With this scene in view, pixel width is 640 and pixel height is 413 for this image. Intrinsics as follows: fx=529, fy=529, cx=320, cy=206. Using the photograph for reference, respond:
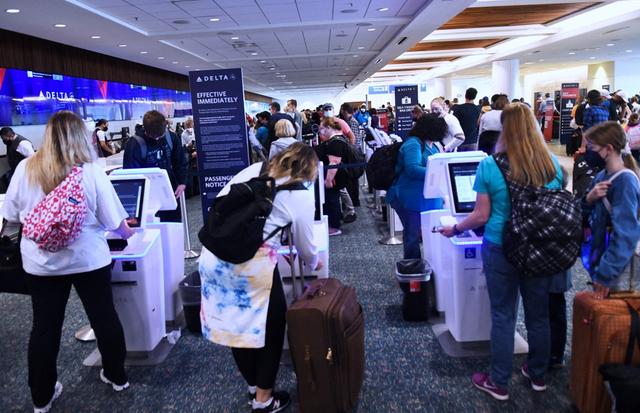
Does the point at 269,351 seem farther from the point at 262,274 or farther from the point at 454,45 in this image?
the point at 454,45

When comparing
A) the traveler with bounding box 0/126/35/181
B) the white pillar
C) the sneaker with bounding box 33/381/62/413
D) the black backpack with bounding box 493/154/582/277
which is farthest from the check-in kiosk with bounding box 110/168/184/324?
the white pillar

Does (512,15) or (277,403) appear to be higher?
(512,15)

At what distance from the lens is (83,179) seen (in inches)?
94.3

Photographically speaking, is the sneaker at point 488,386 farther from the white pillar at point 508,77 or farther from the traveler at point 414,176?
the white pillar at point 508,77

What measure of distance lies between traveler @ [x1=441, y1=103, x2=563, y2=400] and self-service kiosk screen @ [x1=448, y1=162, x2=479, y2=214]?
41cm

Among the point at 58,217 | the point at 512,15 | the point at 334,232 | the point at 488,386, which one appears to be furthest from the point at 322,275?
the point at 512,15

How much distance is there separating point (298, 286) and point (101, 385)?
1.21 m

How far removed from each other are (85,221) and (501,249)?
1.88 m

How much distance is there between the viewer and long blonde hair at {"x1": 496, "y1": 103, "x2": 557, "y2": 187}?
2212 millimetres

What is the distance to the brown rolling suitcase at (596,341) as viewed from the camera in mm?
2055

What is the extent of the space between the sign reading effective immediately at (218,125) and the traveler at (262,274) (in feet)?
9.54

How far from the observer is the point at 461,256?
9.36 feet

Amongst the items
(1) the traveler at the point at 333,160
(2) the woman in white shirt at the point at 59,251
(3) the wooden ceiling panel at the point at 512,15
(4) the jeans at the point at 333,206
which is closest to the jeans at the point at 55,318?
(2) the woman in white shirt at the point at 59,251

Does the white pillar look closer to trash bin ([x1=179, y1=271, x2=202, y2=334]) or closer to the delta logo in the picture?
the delta logo
